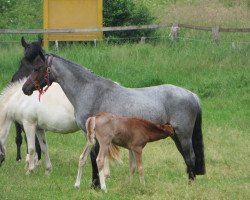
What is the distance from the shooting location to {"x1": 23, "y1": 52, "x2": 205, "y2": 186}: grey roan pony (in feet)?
34.1

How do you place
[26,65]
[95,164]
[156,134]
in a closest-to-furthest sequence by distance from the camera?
1. [156,134]
2. [95,164]
3. [26,65]

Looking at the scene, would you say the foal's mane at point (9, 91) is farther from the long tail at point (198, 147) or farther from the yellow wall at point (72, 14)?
the yellow wall at point (72, 14)

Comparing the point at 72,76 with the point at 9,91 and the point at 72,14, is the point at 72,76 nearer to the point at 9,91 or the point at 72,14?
the point at 9,91

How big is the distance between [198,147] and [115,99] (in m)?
1.53

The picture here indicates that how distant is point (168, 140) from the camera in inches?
594

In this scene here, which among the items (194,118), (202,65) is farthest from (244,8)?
(194,118)

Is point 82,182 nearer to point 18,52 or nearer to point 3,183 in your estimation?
point 3,183

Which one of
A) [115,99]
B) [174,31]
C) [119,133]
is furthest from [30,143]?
[174,31]

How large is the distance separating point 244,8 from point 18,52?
12.1 meters

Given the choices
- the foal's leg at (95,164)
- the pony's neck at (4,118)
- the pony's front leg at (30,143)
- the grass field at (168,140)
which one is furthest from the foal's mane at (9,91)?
the foal's leg at (95,164)

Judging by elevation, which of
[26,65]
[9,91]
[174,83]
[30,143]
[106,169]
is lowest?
[174,83]

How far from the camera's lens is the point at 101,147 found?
9844 mm

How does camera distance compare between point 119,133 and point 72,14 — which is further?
point 72,14

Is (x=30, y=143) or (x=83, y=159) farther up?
(x=83, y=159)
